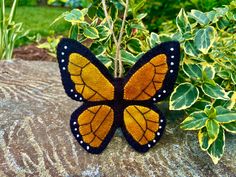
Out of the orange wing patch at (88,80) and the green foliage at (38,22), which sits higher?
the orange wing patch at (88,80)

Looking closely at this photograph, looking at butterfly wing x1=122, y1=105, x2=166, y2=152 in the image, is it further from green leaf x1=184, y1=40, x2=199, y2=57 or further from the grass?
the grass

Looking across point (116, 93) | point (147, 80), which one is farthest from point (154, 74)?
point (116, 93)

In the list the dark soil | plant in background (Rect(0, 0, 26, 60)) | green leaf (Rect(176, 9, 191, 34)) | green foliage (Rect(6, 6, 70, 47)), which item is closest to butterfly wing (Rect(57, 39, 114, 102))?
green leaf (Rect(176, 9, 191, 34))

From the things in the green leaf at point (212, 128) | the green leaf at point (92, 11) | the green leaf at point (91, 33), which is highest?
the green leaf at point (91, 33)

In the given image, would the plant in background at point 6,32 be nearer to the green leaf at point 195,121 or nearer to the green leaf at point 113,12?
the green leaf at point 113,12

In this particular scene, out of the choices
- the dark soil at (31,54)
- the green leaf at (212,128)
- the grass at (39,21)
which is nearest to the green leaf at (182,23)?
the green leaf at (212,128)

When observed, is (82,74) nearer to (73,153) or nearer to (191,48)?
(73,153)

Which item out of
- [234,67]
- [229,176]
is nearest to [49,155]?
[229,176]

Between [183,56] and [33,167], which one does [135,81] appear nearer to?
[183,56]
